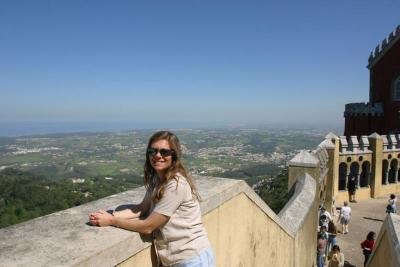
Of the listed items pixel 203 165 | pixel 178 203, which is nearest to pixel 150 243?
pixel 178 203

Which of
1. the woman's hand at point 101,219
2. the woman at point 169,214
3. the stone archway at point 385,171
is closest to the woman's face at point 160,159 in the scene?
the woman at point 169,214

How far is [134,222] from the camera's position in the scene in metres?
2.20

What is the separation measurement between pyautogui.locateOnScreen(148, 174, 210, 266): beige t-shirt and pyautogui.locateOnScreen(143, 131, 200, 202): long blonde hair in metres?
0.03

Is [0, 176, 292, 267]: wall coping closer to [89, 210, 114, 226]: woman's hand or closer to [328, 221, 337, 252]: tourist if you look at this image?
[89, 210, 114, 226]: woman's hand

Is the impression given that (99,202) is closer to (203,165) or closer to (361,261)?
(361,261)

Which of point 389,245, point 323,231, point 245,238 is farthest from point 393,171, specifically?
point 245,238

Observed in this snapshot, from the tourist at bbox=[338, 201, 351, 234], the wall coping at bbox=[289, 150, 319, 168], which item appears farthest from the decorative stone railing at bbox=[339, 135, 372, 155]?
the wall coping at bbox=[289, 150, 319, 168]

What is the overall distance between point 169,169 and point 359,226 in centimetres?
1134

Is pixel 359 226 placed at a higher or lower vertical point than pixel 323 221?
lower

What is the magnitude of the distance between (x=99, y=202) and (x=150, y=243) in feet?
2.23

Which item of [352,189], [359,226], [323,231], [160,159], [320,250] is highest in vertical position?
[160,159]

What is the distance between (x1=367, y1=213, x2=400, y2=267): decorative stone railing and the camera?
3.95 meters

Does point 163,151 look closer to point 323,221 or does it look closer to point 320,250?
point 320,250

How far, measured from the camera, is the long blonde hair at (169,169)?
2332 millimetres
